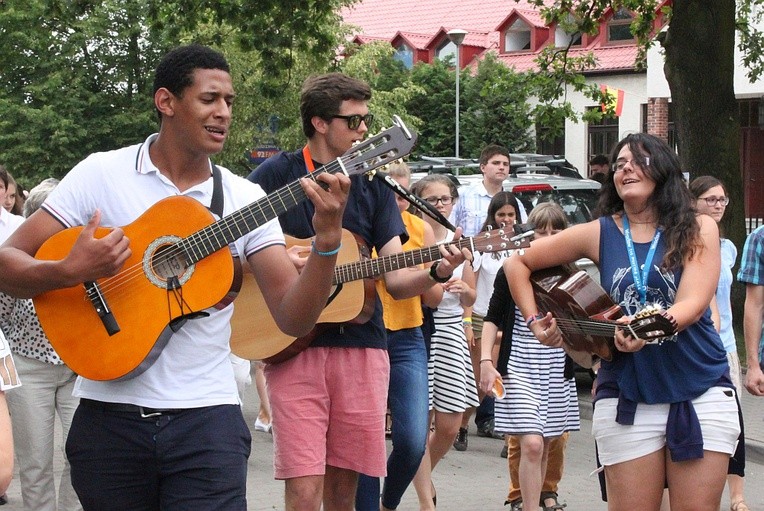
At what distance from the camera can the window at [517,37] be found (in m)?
44.6

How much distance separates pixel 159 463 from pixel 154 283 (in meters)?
0.53

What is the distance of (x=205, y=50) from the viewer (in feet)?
13.2

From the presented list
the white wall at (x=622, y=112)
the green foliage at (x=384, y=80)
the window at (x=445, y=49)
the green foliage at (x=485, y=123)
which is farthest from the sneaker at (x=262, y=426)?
the window at (x=445, y=49)

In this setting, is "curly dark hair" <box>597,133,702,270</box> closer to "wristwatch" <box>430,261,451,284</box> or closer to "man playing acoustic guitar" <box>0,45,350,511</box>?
"wristwatch" <box>430,261,451,284</box>

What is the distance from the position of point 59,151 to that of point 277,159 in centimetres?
3459

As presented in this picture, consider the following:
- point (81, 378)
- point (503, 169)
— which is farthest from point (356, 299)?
point (503, 169)

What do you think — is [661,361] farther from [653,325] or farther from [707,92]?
[707,92]

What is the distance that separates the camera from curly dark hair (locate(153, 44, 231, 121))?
3973mm

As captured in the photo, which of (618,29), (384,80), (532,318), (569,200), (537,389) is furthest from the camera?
(384,80)

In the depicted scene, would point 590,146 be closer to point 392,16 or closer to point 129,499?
point 392,16

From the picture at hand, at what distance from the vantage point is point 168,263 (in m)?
3.89

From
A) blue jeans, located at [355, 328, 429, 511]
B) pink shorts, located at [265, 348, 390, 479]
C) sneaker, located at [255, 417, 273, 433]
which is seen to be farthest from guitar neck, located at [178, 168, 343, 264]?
sneaker, located at [255, 417, 273, 433]

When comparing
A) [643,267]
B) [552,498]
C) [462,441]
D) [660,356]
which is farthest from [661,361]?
A: [462,441]

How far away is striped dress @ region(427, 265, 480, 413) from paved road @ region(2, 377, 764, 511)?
70 cm
